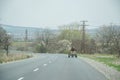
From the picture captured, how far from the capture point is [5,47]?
64.3 meters

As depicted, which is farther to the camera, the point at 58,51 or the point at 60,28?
the point at 60,28

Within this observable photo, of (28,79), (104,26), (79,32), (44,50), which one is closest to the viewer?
(28,79)

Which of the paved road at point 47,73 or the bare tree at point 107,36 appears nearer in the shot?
the paved road at point 47,73

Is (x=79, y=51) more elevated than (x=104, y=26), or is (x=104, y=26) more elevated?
(x=104, y=26)

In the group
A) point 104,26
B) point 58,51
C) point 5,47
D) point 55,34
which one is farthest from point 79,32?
point 5,47

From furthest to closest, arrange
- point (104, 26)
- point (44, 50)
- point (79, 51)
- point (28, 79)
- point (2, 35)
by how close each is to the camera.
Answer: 1. point (104, 26)
2. point (44, 50)
3. point (79, 51)
4. point (2, 35)
5. point (28, 79)

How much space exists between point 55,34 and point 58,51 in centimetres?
3307

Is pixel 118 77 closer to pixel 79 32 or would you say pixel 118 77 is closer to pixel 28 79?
pixel 28 79

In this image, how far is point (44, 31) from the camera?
152 m

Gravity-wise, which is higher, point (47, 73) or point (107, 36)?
point (107, 36)

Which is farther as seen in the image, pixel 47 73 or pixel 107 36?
pixel 107 36

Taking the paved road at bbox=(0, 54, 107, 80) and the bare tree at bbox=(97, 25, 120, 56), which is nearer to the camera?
the paved road at bbox=(0, 54, 107, 80)

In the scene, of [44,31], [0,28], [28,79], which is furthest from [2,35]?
[44,31]

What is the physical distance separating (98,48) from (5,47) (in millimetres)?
48038
